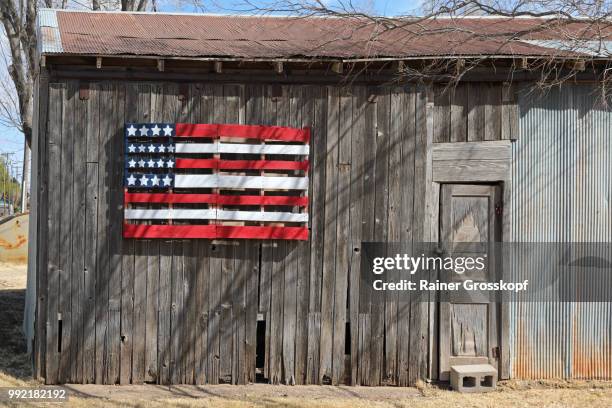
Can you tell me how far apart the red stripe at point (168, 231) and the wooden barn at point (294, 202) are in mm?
23

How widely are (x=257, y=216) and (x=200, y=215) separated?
2.05ft

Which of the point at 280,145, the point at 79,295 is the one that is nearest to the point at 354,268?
the point at 280,145

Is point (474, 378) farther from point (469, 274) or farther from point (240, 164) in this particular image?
point (240, 164)

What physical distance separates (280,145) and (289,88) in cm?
67

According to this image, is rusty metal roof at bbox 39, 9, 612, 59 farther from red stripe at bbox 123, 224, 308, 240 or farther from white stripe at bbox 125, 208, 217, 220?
red stripe at bbox 123, 224, 308, 240

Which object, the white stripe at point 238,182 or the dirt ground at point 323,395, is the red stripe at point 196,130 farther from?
the dirt ground at point 323,395

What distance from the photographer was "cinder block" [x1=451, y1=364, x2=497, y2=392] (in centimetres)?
730

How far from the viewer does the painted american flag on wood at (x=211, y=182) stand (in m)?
7.25

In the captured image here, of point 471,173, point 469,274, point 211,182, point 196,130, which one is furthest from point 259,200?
point 469,274

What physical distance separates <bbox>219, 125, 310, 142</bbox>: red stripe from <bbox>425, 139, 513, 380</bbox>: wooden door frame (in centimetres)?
150

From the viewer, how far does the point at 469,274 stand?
25.2 feet

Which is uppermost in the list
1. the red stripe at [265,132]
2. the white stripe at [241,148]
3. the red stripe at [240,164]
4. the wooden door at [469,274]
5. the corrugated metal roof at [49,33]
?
the corrugated metal roof at [49,33]

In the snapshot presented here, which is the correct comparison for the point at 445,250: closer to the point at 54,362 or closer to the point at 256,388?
the point at 256,388

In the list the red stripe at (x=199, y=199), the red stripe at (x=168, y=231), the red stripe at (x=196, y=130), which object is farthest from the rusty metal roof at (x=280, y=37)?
the red stripe at (x=168, y=231)
